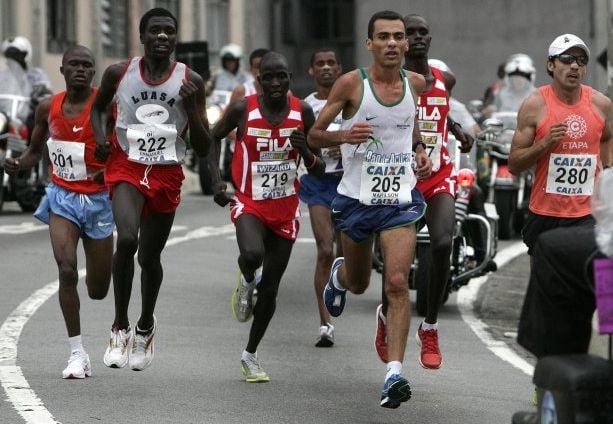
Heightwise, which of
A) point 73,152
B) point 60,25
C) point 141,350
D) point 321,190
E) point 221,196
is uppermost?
point 60,25

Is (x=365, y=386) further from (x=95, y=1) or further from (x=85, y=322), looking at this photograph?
(x=95, y=1)

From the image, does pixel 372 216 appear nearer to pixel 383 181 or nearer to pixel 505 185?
pixel 383 181

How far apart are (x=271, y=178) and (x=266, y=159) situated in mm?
118

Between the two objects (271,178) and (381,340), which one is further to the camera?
(271,178)

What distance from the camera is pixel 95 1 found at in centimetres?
4244

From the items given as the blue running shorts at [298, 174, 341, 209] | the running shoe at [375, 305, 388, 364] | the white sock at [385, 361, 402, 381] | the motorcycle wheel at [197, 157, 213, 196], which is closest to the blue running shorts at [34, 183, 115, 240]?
the running shoe at [375, 305, 388, 364]

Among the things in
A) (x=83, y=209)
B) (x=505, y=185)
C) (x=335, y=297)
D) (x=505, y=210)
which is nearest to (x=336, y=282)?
(x=335, y=297)

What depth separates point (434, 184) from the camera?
11.5 m

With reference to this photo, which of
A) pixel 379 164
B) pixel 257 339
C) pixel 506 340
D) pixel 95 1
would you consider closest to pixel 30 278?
pixel 506 340

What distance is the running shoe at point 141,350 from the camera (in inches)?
443

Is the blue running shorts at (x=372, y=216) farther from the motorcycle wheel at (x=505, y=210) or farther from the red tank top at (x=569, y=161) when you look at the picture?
the motorcycle wheel at (x=505, y=210)

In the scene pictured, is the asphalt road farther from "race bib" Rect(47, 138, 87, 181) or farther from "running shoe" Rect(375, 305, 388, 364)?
"race bib" Rect(47, 138, 87, 181)

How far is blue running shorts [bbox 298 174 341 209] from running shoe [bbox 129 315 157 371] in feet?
8.77

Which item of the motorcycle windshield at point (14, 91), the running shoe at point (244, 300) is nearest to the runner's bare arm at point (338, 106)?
the running shoe at point (244, 300)
